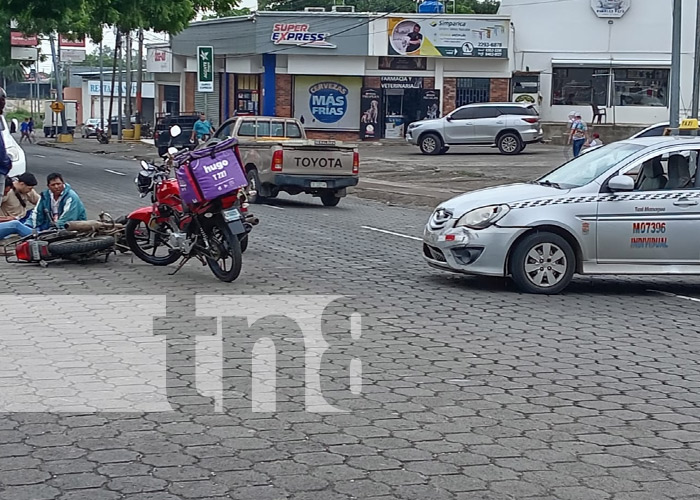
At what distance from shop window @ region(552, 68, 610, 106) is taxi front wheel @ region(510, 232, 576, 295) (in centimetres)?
4044

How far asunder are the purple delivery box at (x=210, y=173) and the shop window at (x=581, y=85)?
40.5 m

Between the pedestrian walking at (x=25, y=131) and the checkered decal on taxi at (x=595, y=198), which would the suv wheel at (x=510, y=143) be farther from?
the pedestrian walking at (x=25, y=131)

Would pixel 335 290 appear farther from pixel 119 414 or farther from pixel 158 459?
pixel 158 459

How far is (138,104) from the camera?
192 feet

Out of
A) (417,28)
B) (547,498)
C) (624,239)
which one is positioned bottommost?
(547,498)

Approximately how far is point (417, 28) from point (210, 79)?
11147mm

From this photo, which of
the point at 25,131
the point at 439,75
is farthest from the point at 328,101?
the point at 25,131

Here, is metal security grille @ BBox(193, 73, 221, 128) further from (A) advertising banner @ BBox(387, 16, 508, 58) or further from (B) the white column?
(B) the white column

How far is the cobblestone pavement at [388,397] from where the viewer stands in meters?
5.50

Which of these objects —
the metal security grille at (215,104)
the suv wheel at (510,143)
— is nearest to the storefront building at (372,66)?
the metal security grille at (215,104)

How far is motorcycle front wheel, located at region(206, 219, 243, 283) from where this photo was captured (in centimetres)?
1139

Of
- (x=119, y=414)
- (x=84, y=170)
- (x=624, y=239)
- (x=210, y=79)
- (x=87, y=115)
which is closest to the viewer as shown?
(x=119, y=414)

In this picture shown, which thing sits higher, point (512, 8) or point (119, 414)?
point (512, 8)

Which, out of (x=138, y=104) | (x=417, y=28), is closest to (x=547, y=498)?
(x=417, y=28)
